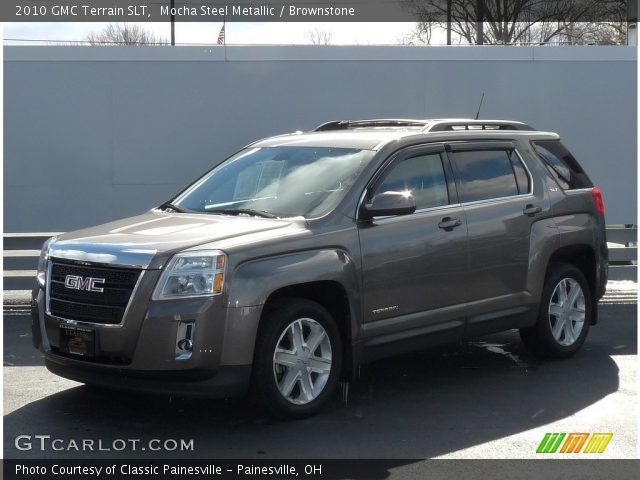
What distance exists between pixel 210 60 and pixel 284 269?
759cm

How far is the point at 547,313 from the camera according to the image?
7.96m

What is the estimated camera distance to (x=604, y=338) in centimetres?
916

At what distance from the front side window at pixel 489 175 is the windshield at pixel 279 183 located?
90cm

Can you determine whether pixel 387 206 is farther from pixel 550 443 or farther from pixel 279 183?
pixel 550 443

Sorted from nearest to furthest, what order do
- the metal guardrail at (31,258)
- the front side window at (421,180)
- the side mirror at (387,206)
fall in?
the side mirror at (387,206), the front side window at (421,180), the metal guardrail at (31,258)

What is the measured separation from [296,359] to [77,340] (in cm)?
135

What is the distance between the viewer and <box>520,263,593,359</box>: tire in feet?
26.1

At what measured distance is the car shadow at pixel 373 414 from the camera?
5777 millimetres

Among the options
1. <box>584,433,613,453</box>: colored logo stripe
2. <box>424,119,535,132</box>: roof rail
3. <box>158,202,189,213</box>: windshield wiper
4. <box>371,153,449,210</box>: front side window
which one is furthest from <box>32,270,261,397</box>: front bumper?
<box>424,119,535,132</box>: roof rail

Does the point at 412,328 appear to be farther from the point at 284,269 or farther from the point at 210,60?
the point at 210,60

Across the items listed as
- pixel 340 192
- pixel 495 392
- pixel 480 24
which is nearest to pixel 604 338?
pixel 495 392

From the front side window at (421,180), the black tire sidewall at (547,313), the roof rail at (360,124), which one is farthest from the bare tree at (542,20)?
the front side window at (421,180)

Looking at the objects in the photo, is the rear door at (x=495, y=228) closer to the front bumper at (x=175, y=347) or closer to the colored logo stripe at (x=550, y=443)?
the colored logo stripe at (x=550, y=443)

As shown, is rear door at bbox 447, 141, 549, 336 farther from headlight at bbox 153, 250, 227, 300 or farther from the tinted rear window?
headlight at bbox 153, 250, 227, 300
